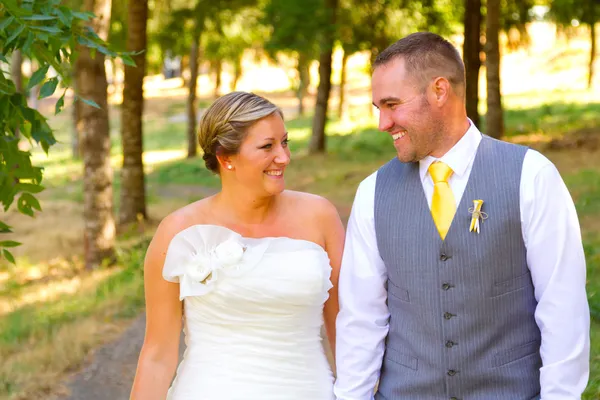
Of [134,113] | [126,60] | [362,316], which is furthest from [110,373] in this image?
[134,113]

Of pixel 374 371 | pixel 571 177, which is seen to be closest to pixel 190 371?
pixel 374 371

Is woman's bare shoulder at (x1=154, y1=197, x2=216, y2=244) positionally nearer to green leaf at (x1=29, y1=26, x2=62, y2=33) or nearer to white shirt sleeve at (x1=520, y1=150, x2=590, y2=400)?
green leaf at (x1=29, y1=26, x2=62, y2=33)

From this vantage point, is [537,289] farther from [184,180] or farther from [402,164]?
[184,180]

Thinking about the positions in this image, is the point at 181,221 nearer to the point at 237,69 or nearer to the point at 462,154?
the point at 462,154

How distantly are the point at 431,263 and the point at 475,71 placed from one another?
15.2 metres

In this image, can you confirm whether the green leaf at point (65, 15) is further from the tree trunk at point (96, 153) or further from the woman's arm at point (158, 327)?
the tree trunk at point (96, 153)

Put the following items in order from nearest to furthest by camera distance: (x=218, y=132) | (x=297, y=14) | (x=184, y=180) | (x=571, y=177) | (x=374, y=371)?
1. (x=374, y=371)
2. (x=218, y=132)
3. (x=571, y=177)
4. (x=297, y=14)
5. (x=184, y=180)

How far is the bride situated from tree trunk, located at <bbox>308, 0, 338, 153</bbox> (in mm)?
17455

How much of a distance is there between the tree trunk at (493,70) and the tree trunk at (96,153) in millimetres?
8238

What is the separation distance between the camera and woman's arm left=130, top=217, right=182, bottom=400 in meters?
4.11

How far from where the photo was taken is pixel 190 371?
13.6 ft

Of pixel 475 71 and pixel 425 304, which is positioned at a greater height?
pixel 425 304

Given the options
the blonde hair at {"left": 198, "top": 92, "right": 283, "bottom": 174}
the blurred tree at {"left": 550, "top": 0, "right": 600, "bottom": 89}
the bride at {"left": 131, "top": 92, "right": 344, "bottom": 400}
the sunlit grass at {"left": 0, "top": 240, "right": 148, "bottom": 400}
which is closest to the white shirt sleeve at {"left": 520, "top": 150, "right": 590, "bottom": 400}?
the bride at {"left": 131, "top": 92, "right": 344, "bottom": 400}

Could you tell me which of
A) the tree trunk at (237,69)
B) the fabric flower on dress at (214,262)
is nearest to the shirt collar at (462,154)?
the fabric flower on dress at (214,262)
